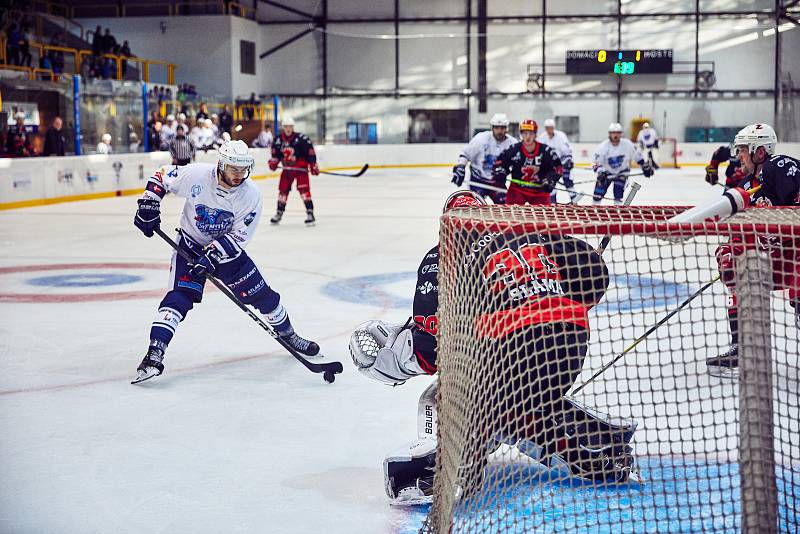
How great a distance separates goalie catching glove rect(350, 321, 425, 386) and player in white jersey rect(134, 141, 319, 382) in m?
1.57

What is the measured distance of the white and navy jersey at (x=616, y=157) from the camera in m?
12.8

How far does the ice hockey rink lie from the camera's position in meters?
3.09

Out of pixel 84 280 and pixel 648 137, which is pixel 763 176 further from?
pixel 648 137

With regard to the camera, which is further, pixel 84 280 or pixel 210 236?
pixel 84 280

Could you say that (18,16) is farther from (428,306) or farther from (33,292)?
(428,306)

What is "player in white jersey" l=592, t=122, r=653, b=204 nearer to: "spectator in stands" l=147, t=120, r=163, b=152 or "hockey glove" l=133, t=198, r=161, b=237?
"hockey glove" l=133, t=198, r=161, b=237

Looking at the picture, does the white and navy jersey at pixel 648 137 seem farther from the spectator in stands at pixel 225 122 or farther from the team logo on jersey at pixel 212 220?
the team logo on jersey at pixel 212 220

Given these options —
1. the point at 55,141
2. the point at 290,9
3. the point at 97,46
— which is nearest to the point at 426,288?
the point at 55,141

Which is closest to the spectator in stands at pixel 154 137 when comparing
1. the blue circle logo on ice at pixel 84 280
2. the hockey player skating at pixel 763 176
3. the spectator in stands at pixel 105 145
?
the spectator in stands at pixel 105 145

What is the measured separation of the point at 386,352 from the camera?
322 centimetres

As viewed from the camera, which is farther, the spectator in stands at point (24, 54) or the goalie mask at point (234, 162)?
the spectator in stands at point (24, 54)

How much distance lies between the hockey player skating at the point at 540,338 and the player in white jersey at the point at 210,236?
6.11ft

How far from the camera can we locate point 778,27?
92.3 feet

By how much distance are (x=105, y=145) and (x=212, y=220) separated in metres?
13.9
